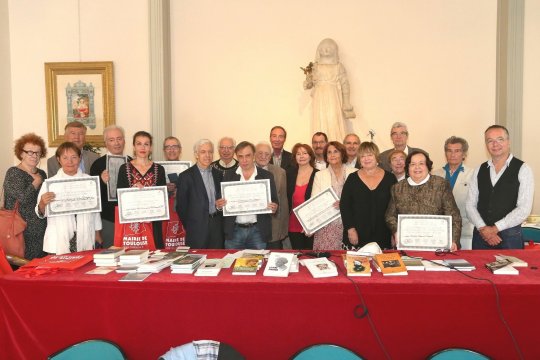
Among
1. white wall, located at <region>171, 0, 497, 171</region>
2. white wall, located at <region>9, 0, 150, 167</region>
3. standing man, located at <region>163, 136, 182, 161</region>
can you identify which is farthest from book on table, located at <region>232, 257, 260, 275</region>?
white wall, located at <region>171, 0, 497, 171</region>

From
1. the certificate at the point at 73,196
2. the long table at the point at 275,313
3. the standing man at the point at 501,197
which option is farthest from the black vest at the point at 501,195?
the certificate at the point at 73,196

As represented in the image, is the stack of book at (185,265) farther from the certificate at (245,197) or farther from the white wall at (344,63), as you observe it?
the white wall at (344,63)

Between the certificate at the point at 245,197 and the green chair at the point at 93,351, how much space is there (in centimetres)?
193

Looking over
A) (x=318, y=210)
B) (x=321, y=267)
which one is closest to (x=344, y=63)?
(x=318, y=210)

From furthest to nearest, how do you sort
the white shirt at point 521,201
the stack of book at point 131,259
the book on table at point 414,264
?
the white shirt at point 521,201 < the stack of book at point 131,259 < the book on table at point 414,264

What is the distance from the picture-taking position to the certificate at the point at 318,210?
3975 mm

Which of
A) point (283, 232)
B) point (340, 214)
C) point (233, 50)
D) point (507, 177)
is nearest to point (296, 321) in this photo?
point (340, 214)

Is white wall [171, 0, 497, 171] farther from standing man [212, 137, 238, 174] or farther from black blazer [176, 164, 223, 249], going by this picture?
black blazer [176, 164, 223, 249]

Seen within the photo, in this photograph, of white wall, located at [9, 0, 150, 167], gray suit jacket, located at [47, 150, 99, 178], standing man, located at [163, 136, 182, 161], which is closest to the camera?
gray suit jacket, located at [47, 150, 99, 178]

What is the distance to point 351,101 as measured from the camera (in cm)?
743

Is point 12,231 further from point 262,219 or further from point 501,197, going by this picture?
point 501,197

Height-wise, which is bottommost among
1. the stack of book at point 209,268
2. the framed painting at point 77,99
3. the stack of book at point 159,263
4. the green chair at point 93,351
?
the green chair at point 93,351

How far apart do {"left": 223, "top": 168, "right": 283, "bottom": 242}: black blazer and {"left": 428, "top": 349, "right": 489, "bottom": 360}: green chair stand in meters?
2.26

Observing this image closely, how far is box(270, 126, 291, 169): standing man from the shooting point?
5387 millimetres
